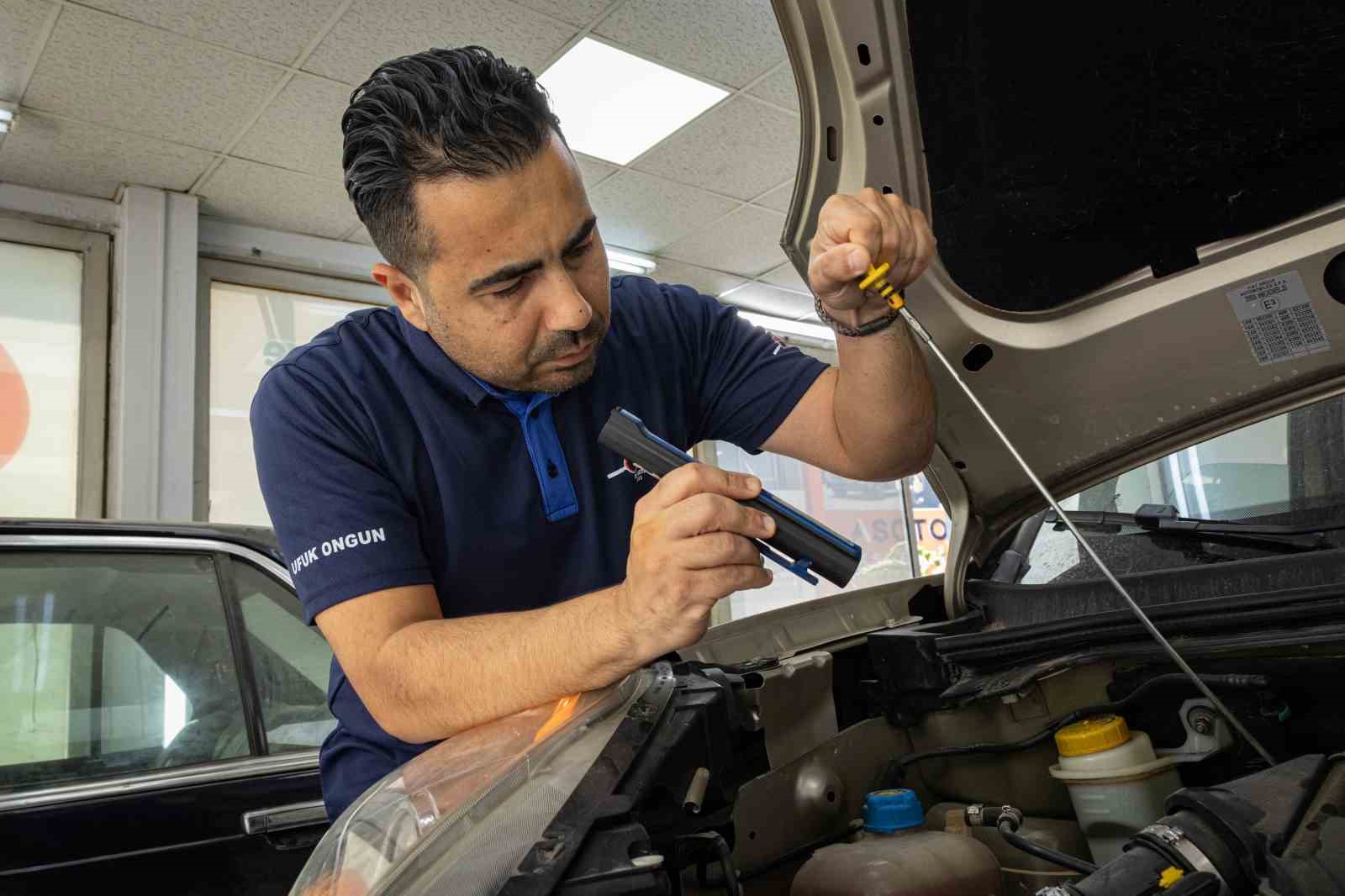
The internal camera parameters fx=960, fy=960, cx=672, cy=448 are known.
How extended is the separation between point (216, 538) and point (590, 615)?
4.90 feet

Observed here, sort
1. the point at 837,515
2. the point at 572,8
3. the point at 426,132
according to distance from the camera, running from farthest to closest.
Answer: the point at 837,515, the point at 572,8, the point at 426,132

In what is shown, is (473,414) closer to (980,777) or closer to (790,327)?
(980,777)

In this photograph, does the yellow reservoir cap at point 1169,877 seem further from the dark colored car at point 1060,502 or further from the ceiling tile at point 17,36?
the ceiling tile at point 17,36

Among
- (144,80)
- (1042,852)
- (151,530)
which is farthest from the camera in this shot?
(144,80)

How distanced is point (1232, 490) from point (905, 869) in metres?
0.81

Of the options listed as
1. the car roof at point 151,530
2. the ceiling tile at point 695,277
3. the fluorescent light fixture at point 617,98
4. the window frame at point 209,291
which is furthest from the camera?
the ceiling tile at point 695,277

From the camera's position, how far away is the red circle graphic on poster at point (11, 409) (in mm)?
3898

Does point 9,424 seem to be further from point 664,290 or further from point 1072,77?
point 1072,77

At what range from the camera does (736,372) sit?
1.49 m

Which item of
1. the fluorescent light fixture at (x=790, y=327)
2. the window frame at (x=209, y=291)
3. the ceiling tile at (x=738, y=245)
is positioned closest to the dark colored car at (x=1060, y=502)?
the window frame at (x=209, y=291)

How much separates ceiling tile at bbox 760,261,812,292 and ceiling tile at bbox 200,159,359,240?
8.44 ft

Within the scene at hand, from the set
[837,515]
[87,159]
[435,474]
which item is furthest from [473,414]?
[837,515]

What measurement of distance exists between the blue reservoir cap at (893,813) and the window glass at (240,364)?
3.79 m

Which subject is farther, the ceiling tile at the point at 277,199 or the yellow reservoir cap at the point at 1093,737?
the ceiling tile at the point at 277,199
